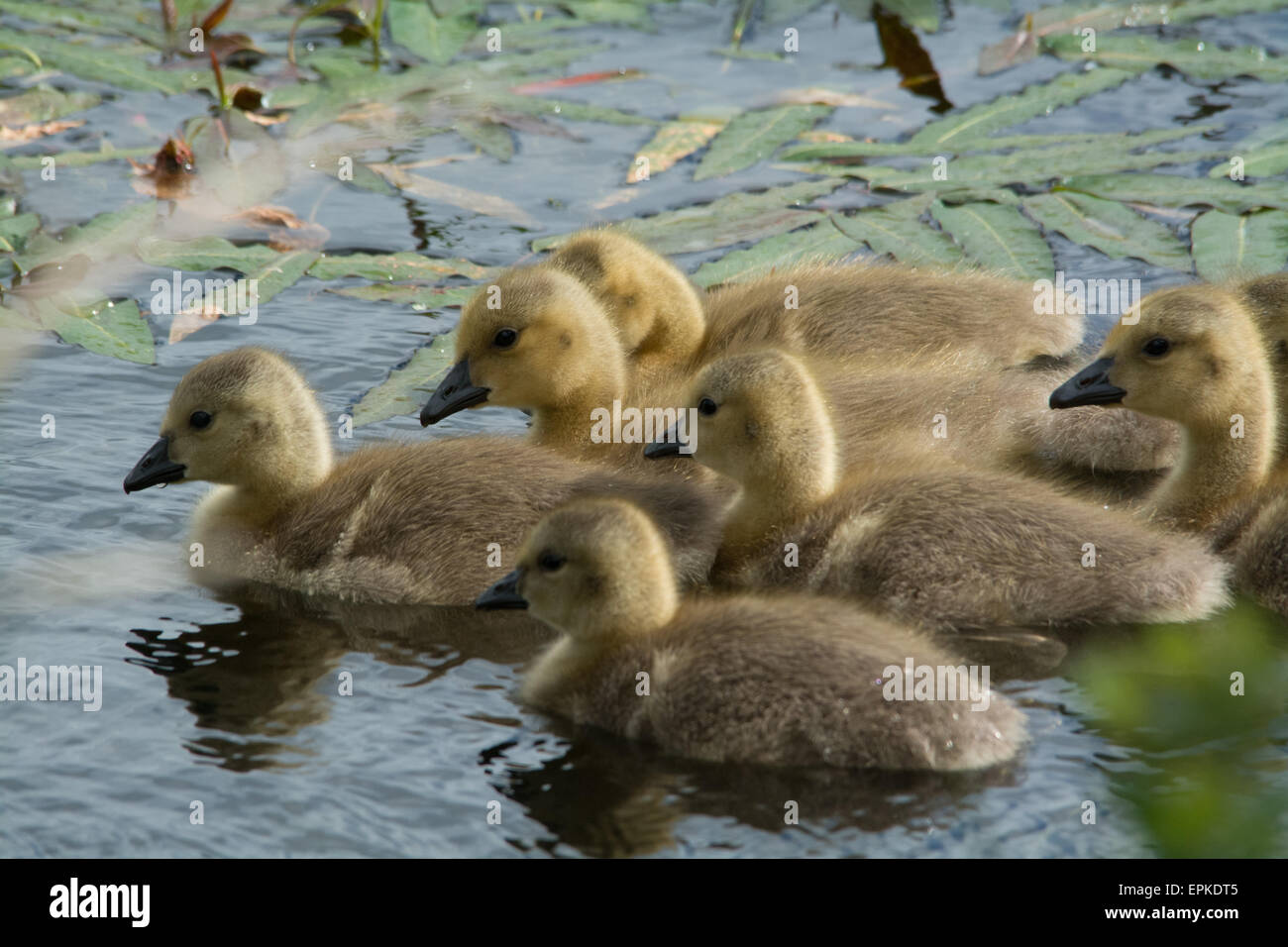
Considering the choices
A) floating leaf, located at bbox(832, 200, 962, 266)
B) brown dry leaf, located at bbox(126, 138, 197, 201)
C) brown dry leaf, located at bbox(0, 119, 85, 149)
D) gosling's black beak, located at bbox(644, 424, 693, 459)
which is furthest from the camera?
brown dry leaf, located at bbox(0, 119, 85, 149)

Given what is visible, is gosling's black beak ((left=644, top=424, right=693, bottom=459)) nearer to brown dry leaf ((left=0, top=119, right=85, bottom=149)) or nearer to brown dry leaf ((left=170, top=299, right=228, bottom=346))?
brown dry leaf ((left=170, top=299, right=228, bottom=346))

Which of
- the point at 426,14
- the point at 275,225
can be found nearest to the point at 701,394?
the point at 275,225

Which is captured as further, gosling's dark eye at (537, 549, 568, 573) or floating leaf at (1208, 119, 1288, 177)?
floating leaf at (1208, 119, 1288, 177)

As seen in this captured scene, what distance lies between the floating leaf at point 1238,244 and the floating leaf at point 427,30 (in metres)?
4.37

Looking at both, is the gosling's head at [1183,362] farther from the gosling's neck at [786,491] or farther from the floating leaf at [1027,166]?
the floating leaf at [1027,166]

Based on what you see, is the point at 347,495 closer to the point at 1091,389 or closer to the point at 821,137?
the point at 1091,389

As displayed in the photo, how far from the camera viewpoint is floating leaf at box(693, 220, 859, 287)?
25.6 feet

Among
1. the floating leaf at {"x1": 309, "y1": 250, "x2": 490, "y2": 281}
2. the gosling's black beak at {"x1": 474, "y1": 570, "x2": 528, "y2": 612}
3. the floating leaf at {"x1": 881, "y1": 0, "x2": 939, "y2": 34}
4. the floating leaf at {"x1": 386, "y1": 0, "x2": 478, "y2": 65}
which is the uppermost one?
the floating leaf at {"x1": 881, "y1": 0, "x2": 939, "y2": 34}

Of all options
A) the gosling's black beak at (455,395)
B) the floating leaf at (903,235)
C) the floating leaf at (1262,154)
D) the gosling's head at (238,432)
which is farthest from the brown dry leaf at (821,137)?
the gosling's head at (238,432)

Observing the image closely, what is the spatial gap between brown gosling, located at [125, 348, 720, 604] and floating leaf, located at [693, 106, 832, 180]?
10.6ft

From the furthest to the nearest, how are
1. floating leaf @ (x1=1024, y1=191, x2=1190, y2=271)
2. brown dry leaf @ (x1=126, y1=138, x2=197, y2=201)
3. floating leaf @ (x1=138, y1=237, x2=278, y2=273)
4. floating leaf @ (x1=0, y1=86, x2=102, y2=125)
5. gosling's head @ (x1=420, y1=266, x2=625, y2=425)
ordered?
1. floating leaf @ (x1=0, y1=86, x2=102, y2=125)
2. brown dry leaf @ (x1=126, y1=138, x2=197, y2=201)
3. floating leaf @ (x1=138, y1=237, x2=278, y2=273)
4. floating leaf @ (x1=1024, y1=191, x2=1190, y2=271)
5. gosling's head @ (x1=420, y1=266, x2=625, y2=425)

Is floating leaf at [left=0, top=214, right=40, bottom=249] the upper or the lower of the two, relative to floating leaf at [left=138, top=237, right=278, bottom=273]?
upper

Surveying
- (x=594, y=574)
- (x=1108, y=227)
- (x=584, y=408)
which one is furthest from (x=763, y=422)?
(x=1108, y=227)

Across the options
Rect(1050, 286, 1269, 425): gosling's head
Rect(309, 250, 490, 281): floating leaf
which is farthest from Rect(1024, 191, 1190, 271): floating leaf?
Rect(309, 250, 490, 281): floating leaf
